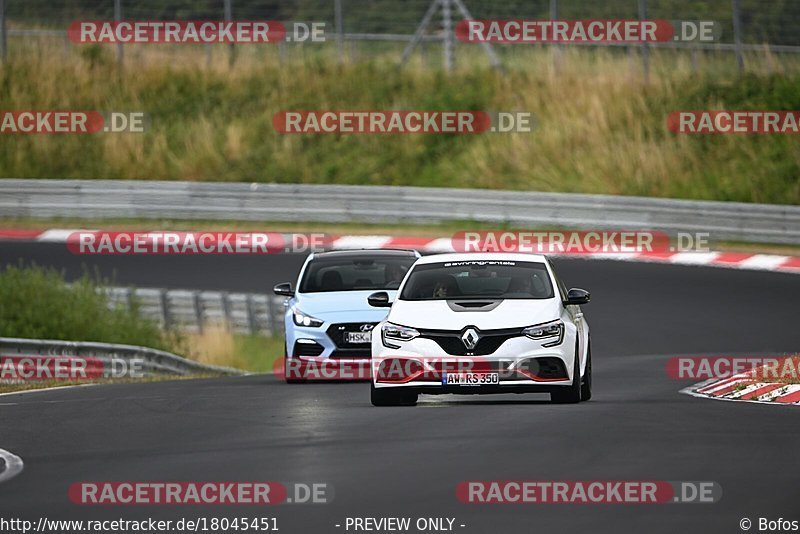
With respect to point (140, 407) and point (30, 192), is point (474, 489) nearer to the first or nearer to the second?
point (140, 407)

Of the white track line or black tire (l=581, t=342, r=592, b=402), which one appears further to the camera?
black tire (l=581, t=342, r=592, b=402)

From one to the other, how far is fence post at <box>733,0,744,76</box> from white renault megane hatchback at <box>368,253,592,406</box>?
75.2 feet

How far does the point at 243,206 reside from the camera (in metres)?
37.4

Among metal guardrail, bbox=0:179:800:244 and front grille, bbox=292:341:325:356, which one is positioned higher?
metal guardrail, bbox=0:179:800:244

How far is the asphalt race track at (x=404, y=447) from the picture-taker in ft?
30.9

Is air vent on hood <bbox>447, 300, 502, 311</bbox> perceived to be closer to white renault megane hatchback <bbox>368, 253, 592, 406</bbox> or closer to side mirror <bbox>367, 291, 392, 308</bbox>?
white renault megane hatchback <bbox>368, 253, 592, 406</bbox>

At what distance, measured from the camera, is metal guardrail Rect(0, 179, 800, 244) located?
32.3m

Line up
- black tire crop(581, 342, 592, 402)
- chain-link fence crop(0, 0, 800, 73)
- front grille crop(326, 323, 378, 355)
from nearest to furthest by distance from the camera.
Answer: black tire crop(581, 342, 592, 402) → front grille crop(326, 323, 378, 355) → chain-link fence crop(0, 0, 800, 73)

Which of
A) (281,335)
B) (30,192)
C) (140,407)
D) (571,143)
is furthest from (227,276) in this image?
(140,407)

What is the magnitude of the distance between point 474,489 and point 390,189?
26.2 metres

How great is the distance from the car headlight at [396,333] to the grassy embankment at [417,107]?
2238 cm

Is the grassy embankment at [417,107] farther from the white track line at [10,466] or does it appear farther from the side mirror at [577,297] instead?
the white track line at [10,466]

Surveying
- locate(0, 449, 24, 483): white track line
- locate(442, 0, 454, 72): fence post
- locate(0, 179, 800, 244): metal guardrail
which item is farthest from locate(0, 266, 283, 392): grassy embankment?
locate(442, 0, 454, 72): fence post

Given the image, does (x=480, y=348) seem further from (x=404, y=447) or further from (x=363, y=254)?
(x=363, y=254)
